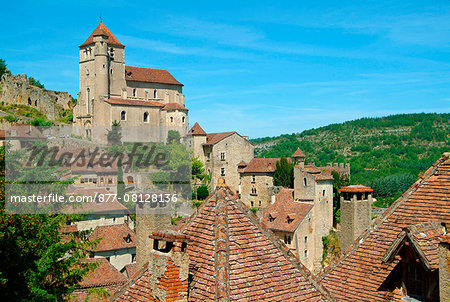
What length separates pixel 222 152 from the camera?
69000 mm

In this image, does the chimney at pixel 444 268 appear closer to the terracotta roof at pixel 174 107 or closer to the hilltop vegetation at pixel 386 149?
the terracotta roof at pixel 174 107

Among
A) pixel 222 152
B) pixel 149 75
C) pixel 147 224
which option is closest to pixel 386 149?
pixel 149 75

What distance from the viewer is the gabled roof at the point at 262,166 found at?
208ft

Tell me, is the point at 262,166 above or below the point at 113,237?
above

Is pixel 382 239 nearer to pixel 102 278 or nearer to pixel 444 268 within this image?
pixel 444 268

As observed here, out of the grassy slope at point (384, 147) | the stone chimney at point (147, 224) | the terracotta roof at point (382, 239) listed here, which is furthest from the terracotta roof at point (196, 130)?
the grassy slope at point (384, 147)

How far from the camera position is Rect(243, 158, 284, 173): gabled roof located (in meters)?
63.2

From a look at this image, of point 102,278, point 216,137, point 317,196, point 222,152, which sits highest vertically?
point 216,137

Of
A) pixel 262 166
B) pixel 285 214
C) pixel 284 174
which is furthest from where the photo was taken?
pixel 262 166

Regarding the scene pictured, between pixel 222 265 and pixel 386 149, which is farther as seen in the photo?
pixel 386 149

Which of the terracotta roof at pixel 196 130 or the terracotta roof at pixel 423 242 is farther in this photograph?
the terracotta roof at pixel 196 130

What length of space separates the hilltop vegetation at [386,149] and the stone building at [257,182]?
57.6 meters

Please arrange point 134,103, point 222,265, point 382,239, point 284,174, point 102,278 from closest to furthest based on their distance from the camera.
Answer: point 222,265 → point 382,239 → point 102,278 → point 284,174 → point 134,103

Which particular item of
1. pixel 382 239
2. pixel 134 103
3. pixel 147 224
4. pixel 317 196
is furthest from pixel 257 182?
pixel 382 239
